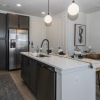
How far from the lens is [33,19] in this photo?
6.13m

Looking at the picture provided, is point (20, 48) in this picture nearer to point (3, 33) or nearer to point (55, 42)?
point (3, 33)

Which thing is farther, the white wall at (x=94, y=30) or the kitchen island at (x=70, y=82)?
the white wall at (x=94, y=30)

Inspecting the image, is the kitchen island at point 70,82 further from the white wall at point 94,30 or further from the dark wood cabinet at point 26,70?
the white wall at point 94,30

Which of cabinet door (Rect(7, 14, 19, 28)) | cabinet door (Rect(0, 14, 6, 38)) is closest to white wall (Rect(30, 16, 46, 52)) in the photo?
cabinet door (Rect(7, 14, 19, 28))

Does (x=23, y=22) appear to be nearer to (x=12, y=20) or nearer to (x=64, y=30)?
(x=12, y=20)

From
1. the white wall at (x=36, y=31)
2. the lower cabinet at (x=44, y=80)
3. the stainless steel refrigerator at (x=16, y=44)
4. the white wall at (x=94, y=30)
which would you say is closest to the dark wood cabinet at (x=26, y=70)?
the lower cabinet at (x=44, y=80)

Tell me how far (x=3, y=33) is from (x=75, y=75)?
4.26 metres

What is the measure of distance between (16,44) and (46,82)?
3503 mm

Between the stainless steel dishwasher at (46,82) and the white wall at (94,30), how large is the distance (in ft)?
12.1

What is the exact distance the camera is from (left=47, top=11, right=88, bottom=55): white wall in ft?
16.2

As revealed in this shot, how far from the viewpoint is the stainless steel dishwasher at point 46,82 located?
1.84 meters

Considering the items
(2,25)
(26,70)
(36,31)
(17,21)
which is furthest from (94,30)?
(2,25)

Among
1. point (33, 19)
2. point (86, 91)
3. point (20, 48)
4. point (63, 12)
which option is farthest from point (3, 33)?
point (86, 91)

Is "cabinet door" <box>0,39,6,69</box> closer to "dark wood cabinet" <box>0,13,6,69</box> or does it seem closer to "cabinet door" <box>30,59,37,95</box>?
"dark wood cabinet" <box>0,13,6,69</box>
